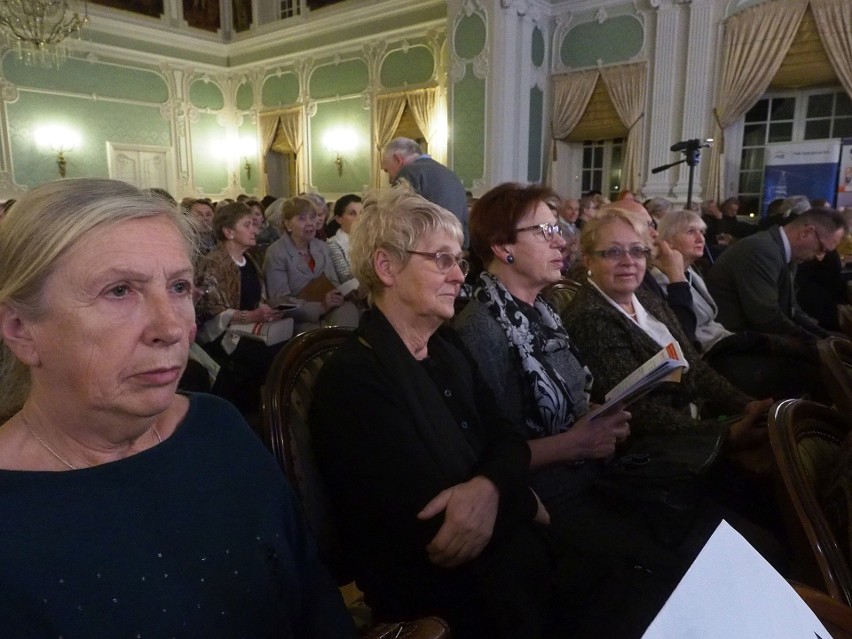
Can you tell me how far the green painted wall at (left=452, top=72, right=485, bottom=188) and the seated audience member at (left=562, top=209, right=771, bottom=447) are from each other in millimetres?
6305

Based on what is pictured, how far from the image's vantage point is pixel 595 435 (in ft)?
5.28

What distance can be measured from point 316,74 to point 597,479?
10982 millimetres

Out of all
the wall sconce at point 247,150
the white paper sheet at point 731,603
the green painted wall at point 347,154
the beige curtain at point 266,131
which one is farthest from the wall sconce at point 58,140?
the white paper sheet at point 731,603

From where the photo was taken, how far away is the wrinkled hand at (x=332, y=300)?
11.0ft

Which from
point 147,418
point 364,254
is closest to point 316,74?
point 364,254

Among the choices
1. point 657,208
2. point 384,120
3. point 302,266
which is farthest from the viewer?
point 384,120

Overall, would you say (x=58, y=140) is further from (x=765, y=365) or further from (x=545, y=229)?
(x=765, y=365)

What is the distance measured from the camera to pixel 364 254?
1483 millimetres

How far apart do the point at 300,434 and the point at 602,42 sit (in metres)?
8.52

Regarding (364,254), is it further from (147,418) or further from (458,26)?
(458,26)

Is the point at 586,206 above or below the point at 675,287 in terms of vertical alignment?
above

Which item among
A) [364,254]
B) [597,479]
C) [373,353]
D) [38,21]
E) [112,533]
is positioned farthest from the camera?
[38,21]

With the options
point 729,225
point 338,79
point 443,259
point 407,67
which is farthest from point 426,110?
point 443,259

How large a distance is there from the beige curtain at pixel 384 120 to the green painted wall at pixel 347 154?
244 mm
